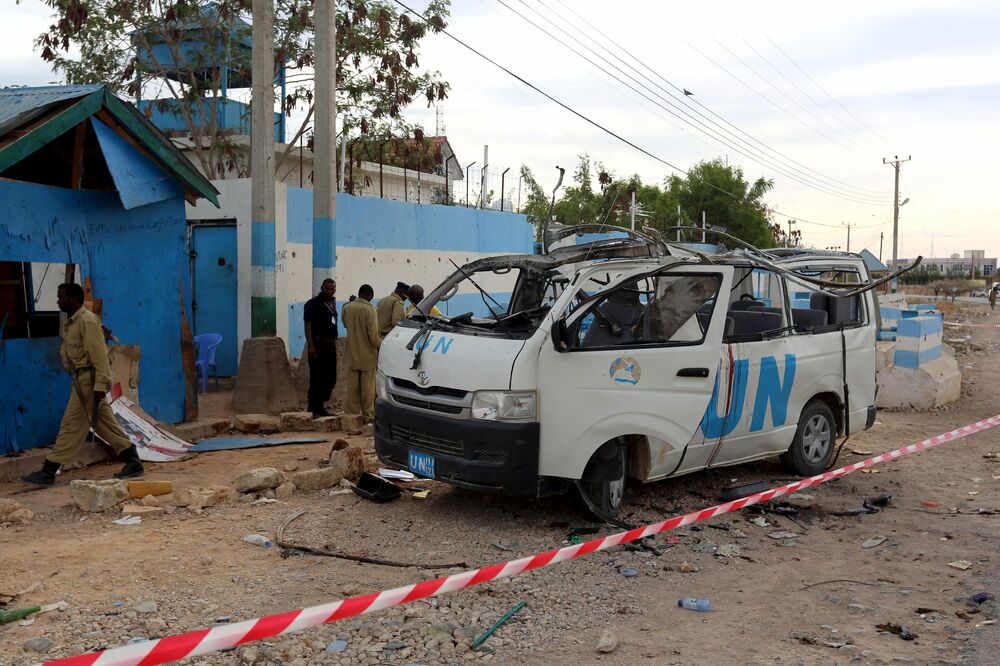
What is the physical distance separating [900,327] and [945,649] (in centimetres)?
869

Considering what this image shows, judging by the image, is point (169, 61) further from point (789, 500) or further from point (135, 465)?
point (789, 500)

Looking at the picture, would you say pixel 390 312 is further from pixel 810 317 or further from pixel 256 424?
pixel 810 317

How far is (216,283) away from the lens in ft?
43.7

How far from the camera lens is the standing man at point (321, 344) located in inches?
420

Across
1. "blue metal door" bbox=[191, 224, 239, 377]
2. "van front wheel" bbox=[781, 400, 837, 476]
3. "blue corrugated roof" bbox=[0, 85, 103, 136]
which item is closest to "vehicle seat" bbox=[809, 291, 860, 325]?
"van front wheel" bbox=[781, 400, 837, 476]

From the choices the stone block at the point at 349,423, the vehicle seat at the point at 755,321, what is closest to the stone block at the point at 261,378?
the stone block at the point at 349,423

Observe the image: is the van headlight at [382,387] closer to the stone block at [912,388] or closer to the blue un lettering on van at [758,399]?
the blue un lettering on van at [758,399]

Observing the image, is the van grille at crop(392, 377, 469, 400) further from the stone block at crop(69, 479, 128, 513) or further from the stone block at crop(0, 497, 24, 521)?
the stone block at crop(0, 497, 24, 521)

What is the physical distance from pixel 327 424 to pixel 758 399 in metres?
5.34

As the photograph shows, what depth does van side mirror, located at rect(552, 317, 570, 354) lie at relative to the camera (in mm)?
5926

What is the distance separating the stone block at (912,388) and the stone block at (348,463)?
7.83 m

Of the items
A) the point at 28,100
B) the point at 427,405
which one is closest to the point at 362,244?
the point at 28,100

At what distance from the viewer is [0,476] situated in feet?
25.3

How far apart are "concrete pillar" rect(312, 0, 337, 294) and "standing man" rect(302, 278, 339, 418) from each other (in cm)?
89
